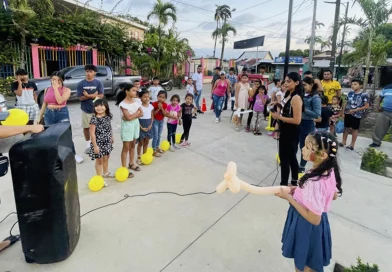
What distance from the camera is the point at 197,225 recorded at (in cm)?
284

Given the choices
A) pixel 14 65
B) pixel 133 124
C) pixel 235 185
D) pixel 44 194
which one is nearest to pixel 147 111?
pixel 133 124

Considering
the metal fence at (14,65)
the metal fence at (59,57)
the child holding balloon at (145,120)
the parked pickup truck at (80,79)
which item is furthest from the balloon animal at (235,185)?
the metal fence at (59,57)

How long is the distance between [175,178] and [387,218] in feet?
→ 8.89

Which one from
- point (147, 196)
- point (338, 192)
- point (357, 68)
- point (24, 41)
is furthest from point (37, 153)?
point (357, 68)

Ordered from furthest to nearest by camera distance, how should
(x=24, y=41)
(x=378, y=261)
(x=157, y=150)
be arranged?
(x=24, y=41), (x=157, y=150), (x=378, y=261)

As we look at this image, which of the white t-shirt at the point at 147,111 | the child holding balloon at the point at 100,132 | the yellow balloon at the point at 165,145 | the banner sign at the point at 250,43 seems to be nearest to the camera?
the child holding balloon at the point at 100,132

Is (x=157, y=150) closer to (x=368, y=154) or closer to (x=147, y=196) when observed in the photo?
(x=147, y=196)

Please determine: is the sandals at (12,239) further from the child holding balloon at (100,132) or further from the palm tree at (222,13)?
the palm tree at (222,13)

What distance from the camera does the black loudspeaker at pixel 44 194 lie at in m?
1.95

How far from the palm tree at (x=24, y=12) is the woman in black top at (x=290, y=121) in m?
11.3

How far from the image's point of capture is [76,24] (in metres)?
13.2

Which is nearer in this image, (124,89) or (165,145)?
(124,89)

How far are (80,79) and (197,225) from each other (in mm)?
9101

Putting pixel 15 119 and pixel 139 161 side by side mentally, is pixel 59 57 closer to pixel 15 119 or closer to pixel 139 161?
pixel 139 161
